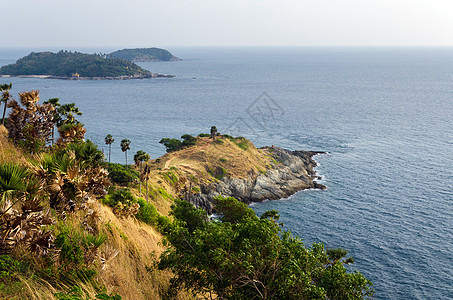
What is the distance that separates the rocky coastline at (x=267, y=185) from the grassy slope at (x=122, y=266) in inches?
1802

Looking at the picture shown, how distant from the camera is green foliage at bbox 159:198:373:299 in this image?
19141 mm

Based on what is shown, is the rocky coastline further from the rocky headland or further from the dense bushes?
the dense bushes

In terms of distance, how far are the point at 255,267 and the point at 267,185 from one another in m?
66.9

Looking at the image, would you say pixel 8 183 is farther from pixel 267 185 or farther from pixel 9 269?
pixel 267 185

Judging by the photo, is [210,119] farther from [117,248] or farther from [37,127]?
[117,248]

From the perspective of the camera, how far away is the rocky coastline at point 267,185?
79.7 m

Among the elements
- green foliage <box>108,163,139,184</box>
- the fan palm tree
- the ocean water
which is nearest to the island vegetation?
the fan palm tree

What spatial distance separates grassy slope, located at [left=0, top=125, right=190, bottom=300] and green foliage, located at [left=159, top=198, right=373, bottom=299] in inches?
75.8

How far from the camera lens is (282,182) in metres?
89.5

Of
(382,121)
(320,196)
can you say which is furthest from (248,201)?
(382,121)

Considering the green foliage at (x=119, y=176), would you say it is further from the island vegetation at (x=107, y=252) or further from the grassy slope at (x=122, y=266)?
the island vegetation at (x=107, y=252)

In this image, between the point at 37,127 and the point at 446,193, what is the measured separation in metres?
79.8

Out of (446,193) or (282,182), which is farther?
(282,182)

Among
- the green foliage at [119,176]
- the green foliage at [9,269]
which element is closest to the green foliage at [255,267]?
the green foliage at [9,269]
